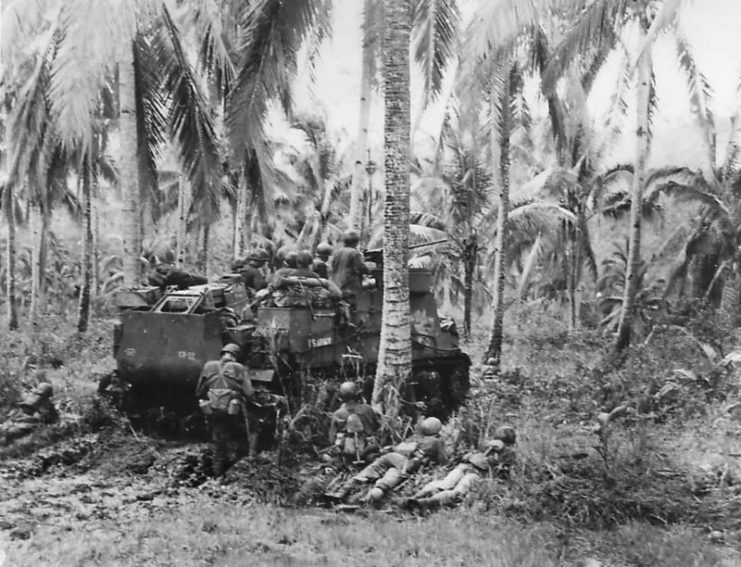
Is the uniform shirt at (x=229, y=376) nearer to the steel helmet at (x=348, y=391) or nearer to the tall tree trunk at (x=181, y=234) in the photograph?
the steel helmet at (x=348, y=391)

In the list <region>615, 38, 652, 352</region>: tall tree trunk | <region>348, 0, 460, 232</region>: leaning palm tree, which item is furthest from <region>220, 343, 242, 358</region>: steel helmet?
<region>615, 38, 652, 352</region>: tall tree trunk

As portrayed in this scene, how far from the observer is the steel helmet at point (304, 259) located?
9.70 metres

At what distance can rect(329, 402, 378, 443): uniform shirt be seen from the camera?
7867 millimetres

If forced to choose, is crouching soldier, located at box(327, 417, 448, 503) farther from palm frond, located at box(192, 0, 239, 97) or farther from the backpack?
palm frond, located at box(192, 0, 239, 97)

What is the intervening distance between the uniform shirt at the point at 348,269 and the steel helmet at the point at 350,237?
9cm

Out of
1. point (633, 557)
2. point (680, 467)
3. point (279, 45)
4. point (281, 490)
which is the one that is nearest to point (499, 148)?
point (279, 45)

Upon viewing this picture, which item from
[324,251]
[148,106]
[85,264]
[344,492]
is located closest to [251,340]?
[324,251]

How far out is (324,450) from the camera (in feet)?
26.2

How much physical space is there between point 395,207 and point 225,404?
2.75 meters

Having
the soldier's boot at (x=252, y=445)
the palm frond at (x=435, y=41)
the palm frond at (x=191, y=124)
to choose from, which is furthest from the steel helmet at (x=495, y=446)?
the palm frond at (x=191, y=124)

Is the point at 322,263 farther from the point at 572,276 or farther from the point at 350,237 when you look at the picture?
the point at 572,276

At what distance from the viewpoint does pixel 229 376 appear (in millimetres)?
8023

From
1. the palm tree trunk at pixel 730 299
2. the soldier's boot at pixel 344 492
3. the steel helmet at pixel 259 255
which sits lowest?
the soldier's boot at pixel 344 492

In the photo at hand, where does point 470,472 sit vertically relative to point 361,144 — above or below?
below
